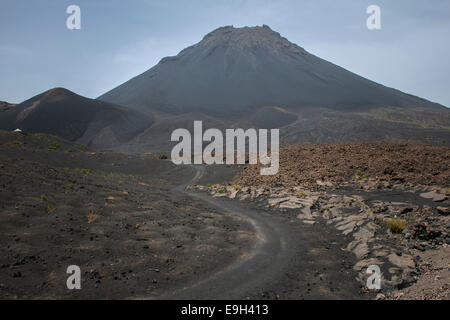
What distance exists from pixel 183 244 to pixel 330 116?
77651 millimetres

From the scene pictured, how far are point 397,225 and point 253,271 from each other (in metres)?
6.25

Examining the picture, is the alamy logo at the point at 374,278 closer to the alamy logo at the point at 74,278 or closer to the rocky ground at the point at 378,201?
the rocky ground at the point at 378,201

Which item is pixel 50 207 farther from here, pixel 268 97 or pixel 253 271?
pixel 268 97

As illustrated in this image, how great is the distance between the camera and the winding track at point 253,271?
692cm

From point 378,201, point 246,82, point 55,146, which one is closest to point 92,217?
point 378,201

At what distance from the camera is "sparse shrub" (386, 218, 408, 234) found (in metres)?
10.6

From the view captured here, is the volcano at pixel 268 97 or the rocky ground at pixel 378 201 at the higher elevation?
the volcano at pixel 268 97

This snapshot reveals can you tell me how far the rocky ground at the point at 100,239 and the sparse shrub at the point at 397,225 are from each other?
209 inches

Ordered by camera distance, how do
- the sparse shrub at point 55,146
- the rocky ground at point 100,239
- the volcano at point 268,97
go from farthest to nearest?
1. the volcano at point 268,97
2. the sparse shrub at point 55,146
3. the rocky ground at point 100,239

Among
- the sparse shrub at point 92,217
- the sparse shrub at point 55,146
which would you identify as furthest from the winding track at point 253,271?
the sparse shrub at point 55,146

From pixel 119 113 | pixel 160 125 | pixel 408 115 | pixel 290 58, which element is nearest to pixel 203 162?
pixel 160 125

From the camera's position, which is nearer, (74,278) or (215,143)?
(74,278)

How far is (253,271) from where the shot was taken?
8.14 metres
